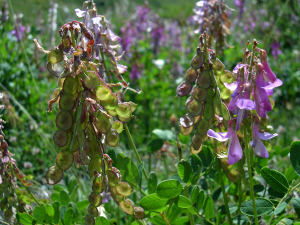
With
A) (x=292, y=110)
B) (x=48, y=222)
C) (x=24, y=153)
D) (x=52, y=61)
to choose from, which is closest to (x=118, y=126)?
(x=52, y=61)

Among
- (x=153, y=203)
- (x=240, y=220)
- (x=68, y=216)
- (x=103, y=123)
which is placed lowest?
(x=240, y=220)

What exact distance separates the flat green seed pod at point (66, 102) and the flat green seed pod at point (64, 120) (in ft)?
0.05

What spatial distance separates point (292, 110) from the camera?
149 inches

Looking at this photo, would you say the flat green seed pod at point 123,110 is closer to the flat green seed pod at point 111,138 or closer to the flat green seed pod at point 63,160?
the flat green seed pod at point 111,138

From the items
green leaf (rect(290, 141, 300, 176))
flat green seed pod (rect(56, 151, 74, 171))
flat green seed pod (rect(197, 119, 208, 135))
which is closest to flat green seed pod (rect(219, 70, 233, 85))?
flat green seed pod (rect(197, 119, 208, 135))

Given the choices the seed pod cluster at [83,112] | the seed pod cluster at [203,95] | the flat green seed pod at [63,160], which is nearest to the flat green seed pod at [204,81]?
the seed pod cluster at [203,95]

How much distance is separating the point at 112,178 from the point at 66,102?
278mm

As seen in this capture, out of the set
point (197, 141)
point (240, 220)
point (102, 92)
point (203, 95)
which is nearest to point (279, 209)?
point (240, 220)

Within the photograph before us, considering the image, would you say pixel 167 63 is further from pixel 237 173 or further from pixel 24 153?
pixel 237 173

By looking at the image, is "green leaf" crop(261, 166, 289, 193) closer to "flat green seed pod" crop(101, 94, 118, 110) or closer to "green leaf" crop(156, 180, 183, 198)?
"green leaf" crop(156, 180, 183, 198)

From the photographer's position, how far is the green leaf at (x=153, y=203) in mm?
1035

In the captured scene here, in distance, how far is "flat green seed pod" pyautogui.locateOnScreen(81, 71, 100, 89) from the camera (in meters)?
0.79

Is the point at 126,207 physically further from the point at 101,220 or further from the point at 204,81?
the point at 204,81

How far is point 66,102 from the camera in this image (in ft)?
2.64
